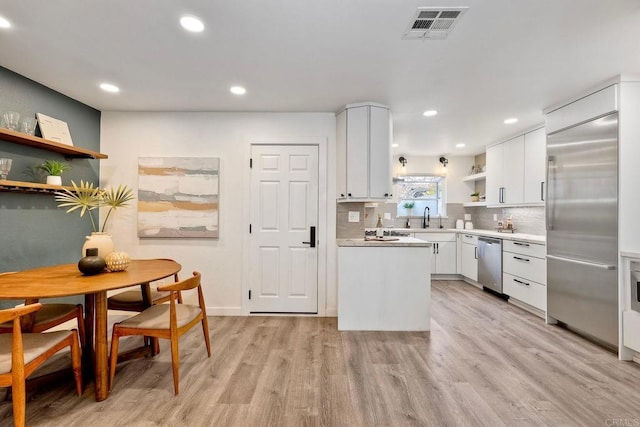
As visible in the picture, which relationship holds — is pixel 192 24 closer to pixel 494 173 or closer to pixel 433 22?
pixel 433 22

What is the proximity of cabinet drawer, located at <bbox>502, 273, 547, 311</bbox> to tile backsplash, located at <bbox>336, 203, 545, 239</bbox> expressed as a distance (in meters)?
0.97

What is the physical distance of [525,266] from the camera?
13.3 feet

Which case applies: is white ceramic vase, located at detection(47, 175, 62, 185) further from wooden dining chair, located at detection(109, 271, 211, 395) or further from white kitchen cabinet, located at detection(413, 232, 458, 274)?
white kitchen cabinet, located at detection(413, 232, 458, 274)

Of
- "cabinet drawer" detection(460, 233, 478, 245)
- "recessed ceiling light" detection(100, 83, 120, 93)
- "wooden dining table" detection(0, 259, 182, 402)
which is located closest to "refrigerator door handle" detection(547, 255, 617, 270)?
"cabinet drawer" detection(460, 233, 478, 245)

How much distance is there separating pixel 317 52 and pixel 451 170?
4894 mm

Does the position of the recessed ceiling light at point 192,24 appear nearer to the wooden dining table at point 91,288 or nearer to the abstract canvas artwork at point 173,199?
the wooden dining table at point 91,288

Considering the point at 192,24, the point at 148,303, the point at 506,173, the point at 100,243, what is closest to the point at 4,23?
the point at 192,24

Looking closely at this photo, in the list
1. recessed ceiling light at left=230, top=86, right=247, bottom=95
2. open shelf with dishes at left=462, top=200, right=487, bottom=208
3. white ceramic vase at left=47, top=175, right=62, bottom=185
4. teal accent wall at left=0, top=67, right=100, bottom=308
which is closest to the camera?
teal accent wall at left=0, top=67, right=100, bottom=308

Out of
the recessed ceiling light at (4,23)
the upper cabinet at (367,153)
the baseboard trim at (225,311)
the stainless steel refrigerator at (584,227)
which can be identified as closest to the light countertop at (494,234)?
the stainless steel refrigerator at (584,227)

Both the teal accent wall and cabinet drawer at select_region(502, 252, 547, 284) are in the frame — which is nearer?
the teal accent wall

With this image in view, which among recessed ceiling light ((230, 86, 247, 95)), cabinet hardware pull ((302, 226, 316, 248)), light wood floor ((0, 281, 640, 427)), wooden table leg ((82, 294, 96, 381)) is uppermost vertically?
recessed ceiling light ((230, 86, 247, 95))

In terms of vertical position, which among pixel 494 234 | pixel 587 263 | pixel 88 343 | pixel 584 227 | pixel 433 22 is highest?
pixel 433 22

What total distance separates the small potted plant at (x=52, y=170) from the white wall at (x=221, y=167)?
692 millimetres

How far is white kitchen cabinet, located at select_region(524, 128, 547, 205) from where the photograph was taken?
164 inches
